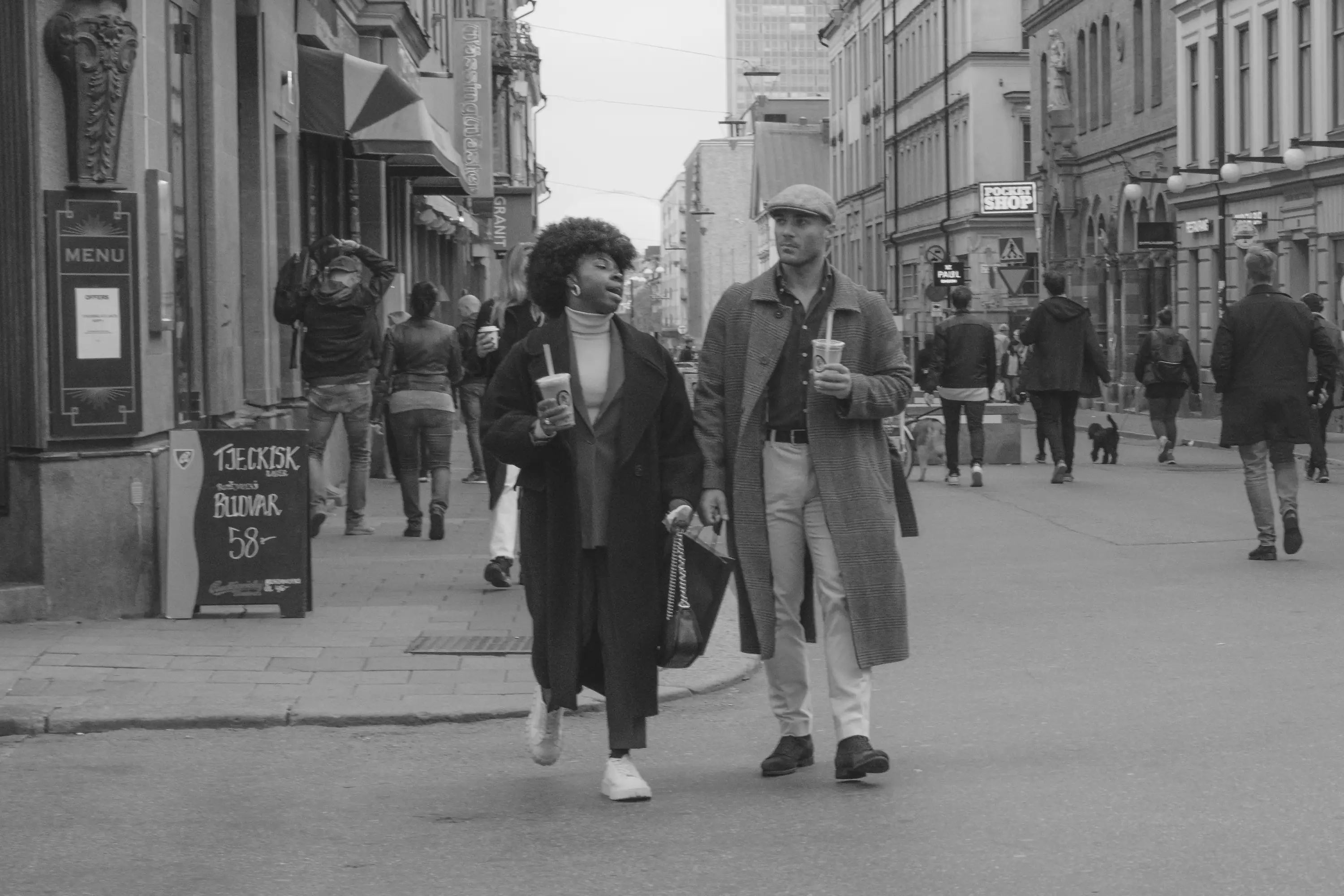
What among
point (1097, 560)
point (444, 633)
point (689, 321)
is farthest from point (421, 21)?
point (689, 321)

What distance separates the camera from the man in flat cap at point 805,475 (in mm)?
6504

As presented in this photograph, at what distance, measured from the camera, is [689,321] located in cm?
11962

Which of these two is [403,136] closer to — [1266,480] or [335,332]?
[335,332]

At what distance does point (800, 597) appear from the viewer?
21.9 ft

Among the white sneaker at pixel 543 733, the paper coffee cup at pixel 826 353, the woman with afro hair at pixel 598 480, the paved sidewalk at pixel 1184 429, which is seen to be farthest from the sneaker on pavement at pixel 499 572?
the paved sidewalk at pixel 1184 429

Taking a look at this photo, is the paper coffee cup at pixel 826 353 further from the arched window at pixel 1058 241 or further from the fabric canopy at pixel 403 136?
the arched window at pixel 1058 241

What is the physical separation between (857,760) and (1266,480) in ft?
22.0

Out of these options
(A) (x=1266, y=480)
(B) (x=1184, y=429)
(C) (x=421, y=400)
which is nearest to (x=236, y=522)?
(C) (x=421, y=400)

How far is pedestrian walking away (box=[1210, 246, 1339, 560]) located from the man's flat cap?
6.40 metres

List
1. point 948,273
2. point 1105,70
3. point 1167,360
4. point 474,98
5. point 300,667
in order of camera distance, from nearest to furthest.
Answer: point 300,667
point 1167,360
point 474,98
point 948,273
point 1105,70

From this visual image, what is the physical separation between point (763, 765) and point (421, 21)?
2353cm

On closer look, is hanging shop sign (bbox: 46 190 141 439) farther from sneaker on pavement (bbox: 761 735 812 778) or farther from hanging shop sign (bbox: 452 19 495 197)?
hanging shop sign (bbox: 452 19 495 197)

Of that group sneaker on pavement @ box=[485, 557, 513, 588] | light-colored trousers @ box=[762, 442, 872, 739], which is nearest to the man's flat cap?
light-colored trousers @ box=[762, 442, 872, 739]

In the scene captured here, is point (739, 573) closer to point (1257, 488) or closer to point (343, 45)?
point (1257, 488)
